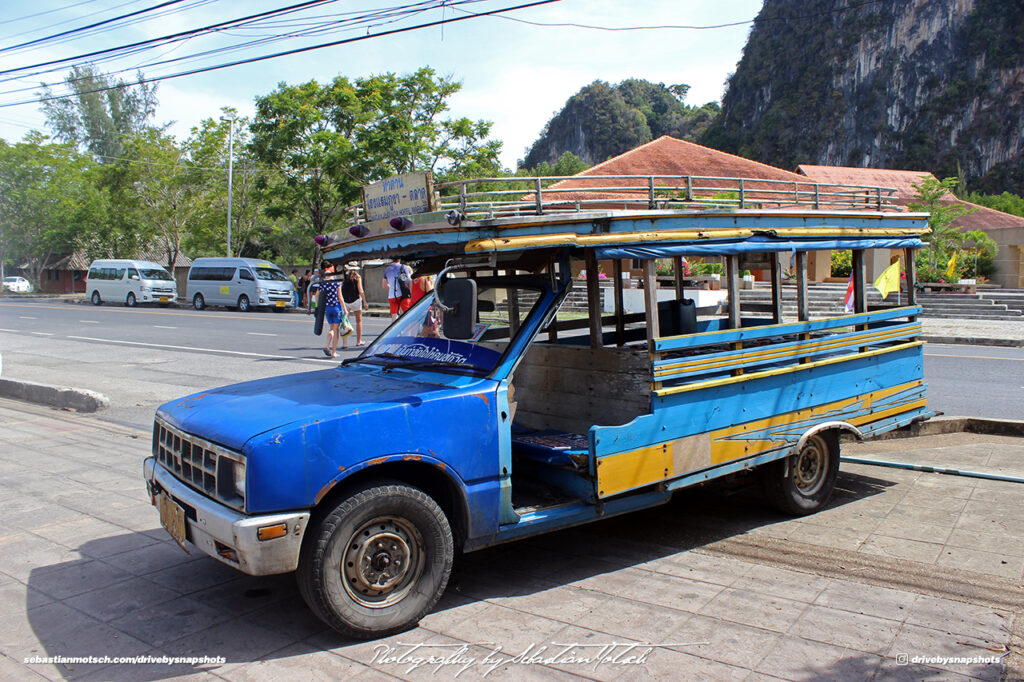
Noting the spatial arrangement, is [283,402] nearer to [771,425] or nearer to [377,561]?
[377,561]

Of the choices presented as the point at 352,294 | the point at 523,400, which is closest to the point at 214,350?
the point at 352,294

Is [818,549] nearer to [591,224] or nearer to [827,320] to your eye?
[827,320]

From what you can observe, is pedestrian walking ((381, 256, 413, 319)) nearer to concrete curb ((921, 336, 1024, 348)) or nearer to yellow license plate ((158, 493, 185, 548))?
yellow license plate ((158, 493, 185, 548))

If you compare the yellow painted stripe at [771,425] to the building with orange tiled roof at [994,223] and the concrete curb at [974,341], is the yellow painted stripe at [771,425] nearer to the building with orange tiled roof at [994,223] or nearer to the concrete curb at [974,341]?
the concrete curb at [974,341]

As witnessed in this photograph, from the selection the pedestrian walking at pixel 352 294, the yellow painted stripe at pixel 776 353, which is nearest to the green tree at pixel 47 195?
the pedestrian walking at pixel 352 294

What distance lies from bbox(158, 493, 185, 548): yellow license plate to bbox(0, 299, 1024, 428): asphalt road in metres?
5.19

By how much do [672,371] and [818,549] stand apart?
59.1 inches

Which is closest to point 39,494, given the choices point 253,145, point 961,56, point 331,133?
point 331,133

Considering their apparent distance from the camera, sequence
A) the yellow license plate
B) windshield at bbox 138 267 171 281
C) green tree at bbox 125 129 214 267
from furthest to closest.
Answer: green tree at bbox 125 129 214 267, windshield at bbox 138 267 171 281, the yellow license plate

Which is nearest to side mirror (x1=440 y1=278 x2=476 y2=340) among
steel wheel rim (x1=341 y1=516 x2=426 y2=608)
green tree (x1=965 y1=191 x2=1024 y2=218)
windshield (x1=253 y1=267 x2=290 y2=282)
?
steel wheel rim (x1=341 y1=516 x2=426 y2=608)

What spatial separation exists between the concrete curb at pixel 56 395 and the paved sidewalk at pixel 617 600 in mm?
3817

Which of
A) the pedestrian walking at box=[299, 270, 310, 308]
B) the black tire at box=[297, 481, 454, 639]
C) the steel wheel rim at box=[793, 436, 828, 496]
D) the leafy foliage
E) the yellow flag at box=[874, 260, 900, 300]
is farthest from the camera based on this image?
the leafy foliage

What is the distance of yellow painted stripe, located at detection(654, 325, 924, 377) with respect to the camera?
4.52m
